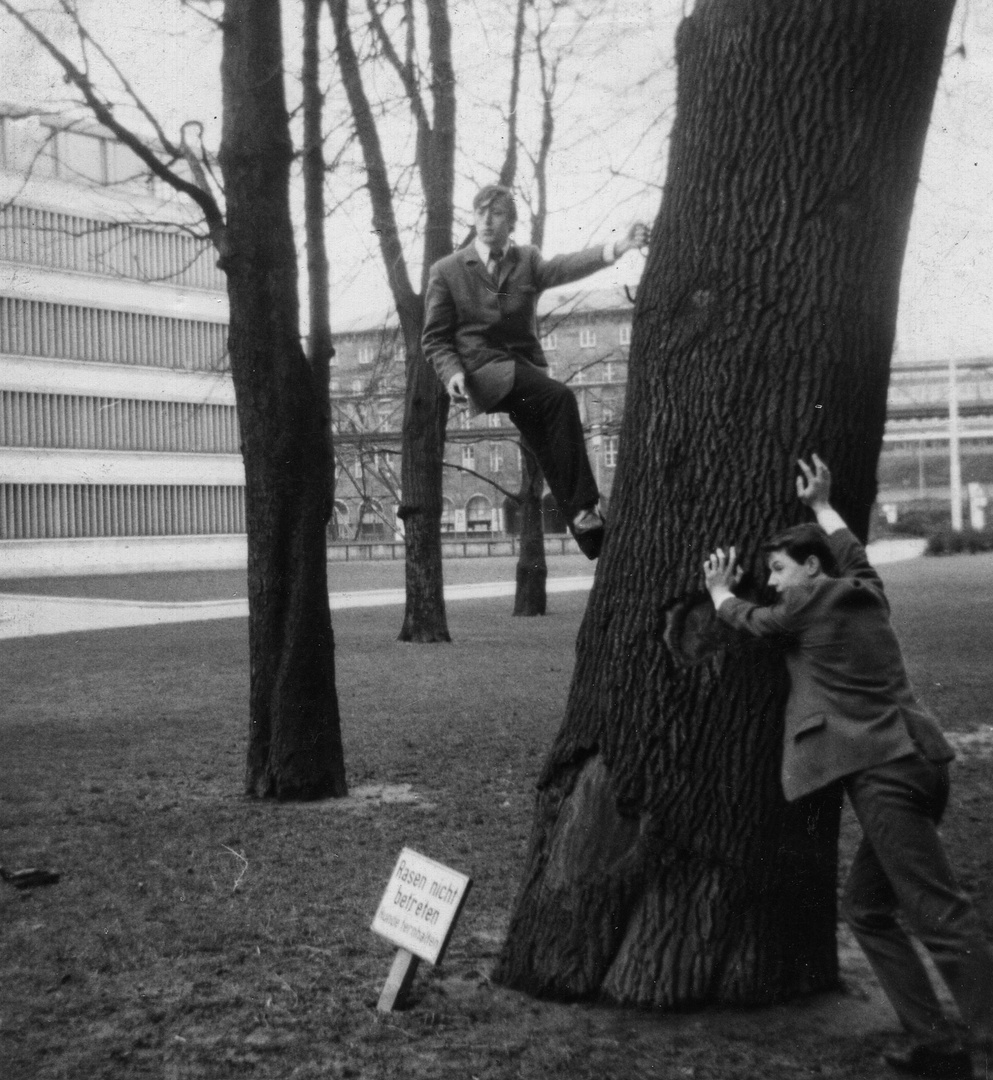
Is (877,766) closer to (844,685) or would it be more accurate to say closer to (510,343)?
(844,685)

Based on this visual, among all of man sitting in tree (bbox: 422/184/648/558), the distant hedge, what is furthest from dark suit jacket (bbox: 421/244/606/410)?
the distant hedge

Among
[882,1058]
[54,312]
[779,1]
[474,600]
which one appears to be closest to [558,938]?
[882,1058]

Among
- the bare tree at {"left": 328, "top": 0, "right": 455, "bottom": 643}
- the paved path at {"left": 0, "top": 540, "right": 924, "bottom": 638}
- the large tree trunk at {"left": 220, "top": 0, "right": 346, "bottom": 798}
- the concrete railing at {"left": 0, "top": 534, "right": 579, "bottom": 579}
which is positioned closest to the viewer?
the large tree trunk at {"left": 220, "top": 0, "right": 346, "bottom": 798}

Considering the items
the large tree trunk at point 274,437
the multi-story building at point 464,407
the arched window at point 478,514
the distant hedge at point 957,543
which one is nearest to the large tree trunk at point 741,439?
the large tree trunk at point 274,437

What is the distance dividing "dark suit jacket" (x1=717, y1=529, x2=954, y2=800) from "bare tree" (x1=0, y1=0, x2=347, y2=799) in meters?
4.95

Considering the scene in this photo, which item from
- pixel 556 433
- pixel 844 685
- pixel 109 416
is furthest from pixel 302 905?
pixel 109 416

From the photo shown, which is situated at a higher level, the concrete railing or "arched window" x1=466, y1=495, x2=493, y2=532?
"arched window" x1=466, y1=495, x2=493, y2=532

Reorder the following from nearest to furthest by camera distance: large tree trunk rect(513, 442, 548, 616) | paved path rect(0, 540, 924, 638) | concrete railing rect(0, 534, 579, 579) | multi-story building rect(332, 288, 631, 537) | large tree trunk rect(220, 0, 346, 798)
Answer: large tree trunk rect(220, 0, 346, 798) → large tree trunk rect(513, 442, 548, 616) → multi-story building rect(332, 288, 631, 537) → paved path rect(0, 540, 924, 638) → concrete railing rect(0, 534, 579, 579)

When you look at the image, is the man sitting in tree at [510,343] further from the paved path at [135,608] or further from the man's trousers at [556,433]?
the paved path at [135,608]

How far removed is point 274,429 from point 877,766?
5470 millimetres

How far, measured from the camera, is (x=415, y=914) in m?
5.19

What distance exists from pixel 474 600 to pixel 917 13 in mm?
25498

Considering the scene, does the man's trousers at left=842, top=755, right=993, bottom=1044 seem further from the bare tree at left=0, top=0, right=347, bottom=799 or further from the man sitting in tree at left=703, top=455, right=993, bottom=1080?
the bare tree at left=0, top=0, right=347, bottom=799

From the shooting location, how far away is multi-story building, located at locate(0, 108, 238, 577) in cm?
5019
